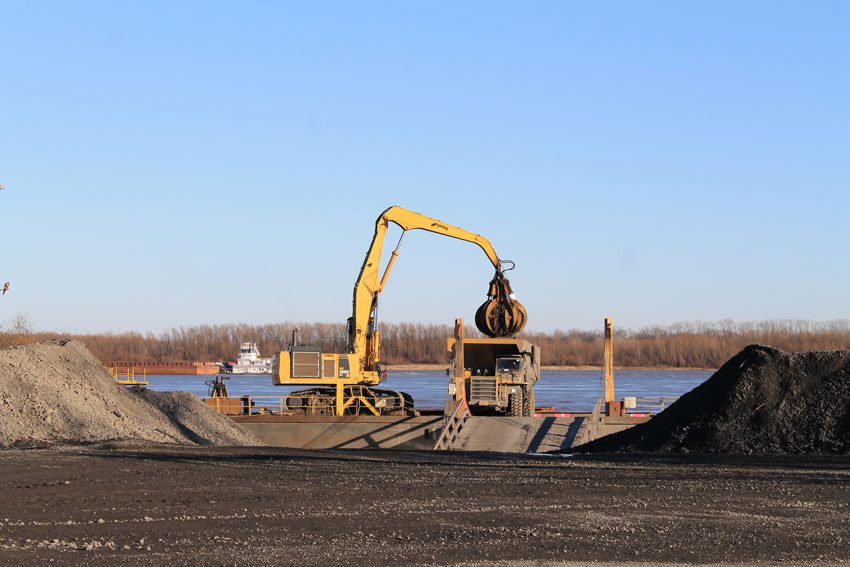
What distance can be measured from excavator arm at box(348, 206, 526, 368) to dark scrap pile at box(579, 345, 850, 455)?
34.8ft

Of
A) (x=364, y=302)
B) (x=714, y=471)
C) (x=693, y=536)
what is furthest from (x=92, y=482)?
(x=364, y=302)

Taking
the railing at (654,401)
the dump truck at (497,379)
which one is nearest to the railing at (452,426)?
the dump truck at (497,379)

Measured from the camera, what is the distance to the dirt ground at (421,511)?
9.74m

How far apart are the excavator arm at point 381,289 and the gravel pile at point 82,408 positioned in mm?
5083

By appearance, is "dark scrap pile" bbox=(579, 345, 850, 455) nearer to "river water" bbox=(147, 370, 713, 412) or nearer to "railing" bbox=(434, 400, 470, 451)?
"railing" bbox=(434, 400, 470, 451)

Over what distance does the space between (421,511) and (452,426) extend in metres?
16.2

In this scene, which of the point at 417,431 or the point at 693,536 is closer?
the point at 693,536

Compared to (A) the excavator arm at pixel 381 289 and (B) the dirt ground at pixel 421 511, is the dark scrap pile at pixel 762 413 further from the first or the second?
(A) the excavator arm at pixel 381 289

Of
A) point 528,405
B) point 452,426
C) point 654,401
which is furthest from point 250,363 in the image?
point 452,426

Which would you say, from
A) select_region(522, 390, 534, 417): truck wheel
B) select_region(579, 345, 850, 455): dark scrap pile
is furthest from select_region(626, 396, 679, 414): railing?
select_region(579, 345, 850, 455): dark scrap pile

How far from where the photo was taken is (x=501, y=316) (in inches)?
1314

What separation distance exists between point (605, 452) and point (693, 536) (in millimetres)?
11241

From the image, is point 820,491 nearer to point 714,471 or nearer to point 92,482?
point 714,471

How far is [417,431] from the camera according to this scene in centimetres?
3016
